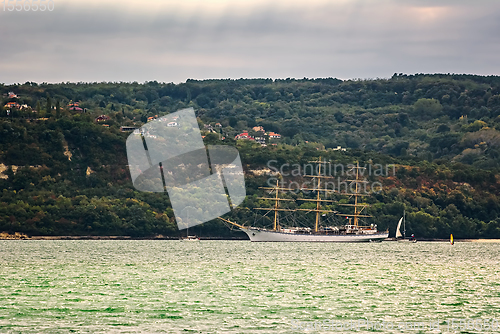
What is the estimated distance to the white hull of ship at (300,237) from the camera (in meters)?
114

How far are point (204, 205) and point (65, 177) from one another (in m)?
21.4

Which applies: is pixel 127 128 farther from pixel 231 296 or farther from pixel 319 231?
pixel 231 296

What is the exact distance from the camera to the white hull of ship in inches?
4473

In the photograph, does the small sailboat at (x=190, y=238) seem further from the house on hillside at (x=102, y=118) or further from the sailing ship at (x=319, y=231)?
the house on hillside at (x=102, y=118)

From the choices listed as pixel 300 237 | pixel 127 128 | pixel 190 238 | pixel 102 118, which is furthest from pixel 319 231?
pixel 102 118

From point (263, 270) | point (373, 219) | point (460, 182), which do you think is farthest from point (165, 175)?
point (263, 270)

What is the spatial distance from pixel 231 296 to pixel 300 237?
8041 cm

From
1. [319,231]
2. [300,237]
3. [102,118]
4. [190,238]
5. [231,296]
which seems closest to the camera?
[231,296]

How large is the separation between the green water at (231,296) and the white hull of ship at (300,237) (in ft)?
191

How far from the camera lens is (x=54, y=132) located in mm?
119375

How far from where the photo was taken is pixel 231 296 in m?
35.0

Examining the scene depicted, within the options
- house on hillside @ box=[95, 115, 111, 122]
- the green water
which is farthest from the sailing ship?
the green water

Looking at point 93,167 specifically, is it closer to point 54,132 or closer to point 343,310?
point 54,132

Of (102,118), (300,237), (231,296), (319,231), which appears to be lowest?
(300,237)
